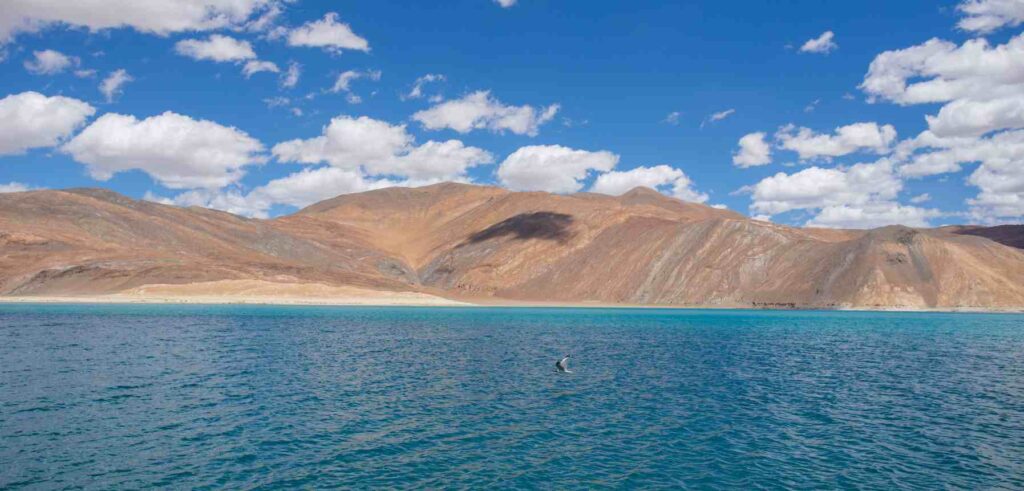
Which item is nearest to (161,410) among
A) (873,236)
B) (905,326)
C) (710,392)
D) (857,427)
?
(710,392)

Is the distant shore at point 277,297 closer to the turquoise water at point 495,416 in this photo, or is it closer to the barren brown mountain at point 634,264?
the barren brown mountain at point 634,264

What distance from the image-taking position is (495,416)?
30.6m

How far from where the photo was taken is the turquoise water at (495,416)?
22.2m

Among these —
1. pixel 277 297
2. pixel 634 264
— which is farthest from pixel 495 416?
pixel 634 264

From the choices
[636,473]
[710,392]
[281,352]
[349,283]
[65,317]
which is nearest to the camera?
[636,473]

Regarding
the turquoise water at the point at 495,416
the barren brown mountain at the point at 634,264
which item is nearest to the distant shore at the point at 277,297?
the barren brown mountain at the point at 634,264

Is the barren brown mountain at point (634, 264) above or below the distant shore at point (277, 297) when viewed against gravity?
above

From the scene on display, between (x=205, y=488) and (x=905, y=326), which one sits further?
(x=905, y=326)

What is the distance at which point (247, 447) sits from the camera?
80.8 feet

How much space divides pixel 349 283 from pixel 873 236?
398ft

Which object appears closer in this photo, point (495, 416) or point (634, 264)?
point (495, 416)

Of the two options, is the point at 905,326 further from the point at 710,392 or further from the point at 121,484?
the point at 121,484

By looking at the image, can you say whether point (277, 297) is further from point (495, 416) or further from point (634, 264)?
point (495, 416)

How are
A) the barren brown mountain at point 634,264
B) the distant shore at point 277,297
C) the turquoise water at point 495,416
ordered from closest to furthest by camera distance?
the turquoise water at point 495,416
the distant shore at point 277,297
the barren brown mountain at point 634,264
